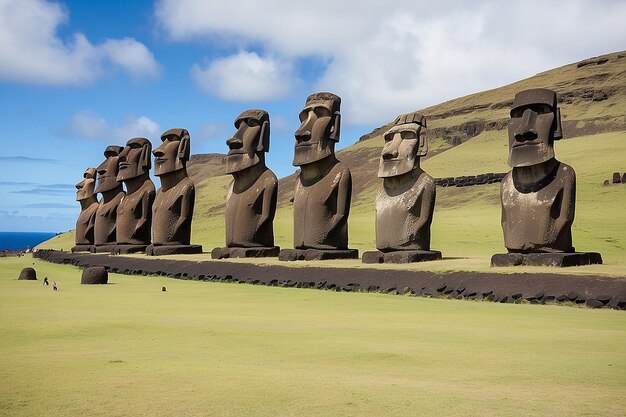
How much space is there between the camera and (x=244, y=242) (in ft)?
72.8

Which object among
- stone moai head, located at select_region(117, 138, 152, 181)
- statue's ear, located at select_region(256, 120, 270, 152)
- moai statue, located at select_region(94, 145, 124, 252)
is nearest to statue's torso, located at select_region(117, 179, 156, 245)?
stone moai head, located at select_region(117, 138, 152, 181)

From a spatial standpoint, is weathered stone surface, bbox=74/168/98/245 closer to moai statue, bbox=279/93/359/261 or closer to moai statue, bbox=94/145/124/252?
moai statue, bbox=94/145/124/252

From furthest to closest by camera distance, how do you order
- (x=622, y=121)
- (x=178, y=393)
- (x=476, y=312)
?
(x=622, y=121)
(x=476, y=312)
(x=178, y=393)

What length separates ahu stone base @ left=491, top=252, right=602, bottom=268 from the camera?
49.0 ft

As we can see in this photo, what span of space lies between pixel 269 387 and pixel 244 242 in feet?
53.6

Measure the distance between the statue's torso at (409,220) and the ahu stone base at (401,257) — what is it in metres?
0.27

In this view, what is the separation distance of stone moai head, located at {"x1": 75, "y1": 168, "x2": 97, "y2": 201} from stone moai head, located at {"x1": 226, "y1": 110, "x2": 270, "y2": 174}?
44.7 ft

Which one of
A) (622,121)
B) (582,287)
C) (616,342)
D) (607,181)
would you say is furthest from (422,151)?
(622,121)

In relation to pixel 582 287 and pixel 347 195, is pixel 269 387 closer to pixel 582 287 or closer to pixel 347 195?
pixel 582 287

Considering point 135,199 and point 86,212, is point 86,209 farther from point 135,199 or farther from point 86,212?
point 135,199

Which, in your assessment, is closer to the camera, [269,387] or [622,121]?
[269,387]

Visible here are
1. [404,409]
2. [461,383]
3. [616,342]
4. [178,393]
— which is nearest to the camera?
[404,409]

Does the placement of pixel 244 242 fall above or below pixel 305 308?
above

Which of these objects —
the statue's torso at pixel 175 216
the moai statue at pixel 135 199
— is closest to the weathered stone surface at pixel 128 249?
the moai statue at pixel 135 199
